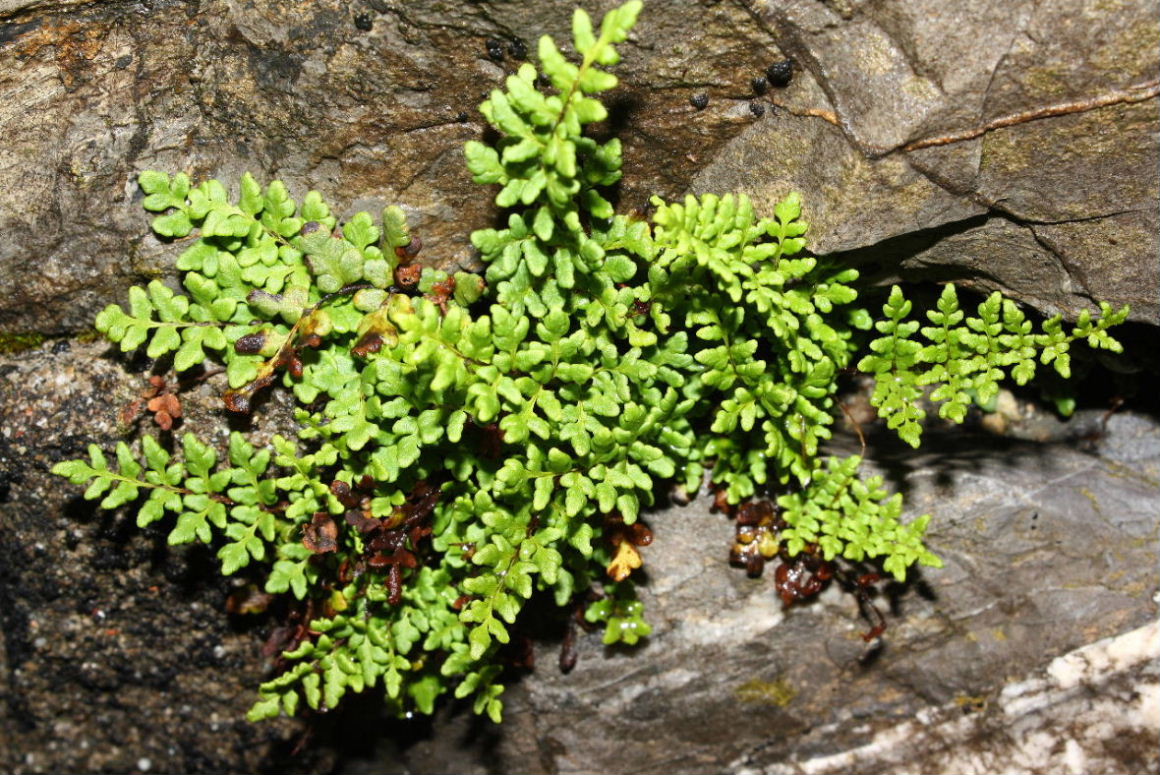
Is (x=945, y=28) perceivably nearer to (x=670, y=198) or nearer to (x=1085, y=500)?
(x=670, y=198)

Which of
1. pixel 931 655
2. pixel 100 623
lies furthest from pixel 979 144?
pixel 100 623

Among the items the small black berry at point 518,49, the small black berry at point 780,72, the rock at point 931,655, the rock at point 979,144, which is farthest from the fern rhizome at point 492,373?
the rock at point 931,655

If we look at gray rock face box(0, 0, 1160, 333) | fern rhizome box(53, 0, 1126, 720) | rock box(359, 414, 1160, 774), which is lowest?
rock box(359, 414, 1160, 774)

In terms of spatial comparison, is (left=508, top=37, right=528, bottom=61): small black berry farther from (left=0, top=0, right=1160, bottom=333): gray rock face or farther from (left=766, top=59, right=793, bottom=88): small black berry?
(left=766, top=59, right=793, bottom=88): small black berry

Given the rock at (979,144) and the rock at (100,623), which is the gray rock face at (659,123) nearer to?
the rock at (979,144)

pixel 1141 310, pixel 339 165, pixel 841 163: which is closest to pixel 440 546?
pixel 339 165

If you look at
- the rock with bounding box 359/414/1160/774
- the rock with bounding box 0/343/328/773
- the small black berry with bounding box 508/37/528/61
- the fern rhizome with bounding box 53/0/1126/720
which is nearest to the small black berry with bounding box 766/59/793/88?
the fern rhizome with bounding box 53/0/1126/720
